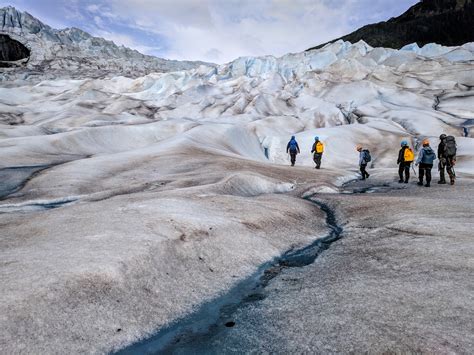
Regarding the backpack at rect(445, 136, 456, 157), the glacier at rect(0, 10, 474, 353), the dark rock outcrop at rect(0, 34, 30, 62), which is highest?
the dark rock outcrop at rect(0, 34, 30, 62)

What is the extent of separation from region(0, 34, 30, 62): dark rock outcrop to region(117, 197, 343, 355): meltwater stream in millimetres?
150261

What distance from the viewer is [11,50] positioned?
134375mm

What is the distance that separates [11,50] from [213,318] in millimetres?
156196

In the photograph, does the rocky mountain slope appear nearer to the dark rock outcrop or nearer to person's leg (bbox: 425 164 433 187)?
the dark rock outcrop

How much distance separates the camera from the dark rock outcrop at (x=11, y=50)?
13162 centimetres

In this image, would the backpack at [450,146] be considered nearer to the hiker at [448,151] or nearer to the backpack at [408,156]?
the hiker at [448,151]

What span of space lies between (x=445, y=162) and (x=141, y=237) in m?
15.8

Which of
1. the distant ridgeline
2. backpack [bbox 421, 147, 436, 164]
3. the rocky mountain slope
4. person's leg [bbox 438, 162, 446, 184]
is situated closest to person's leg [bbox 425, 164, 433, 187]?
backpack [bbox 421, 147, 436, 164]

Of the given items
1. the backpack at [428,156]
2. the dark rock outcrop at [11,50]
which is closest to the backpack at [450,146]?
the backpack at [428,156]

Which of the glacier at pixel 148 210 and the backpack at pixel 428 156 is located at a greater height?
the backpack at pixel 428 156

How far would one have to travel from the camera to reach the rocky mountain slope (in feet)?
431

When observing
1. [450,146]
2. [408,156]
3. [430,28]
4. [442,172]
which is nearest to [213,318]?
[450,146]

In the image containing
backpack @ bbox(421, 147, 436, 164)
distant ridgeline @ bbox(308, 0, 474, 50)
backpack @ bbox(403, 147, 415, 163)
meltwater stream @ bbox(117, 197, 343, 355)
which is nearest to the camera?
meltwater stream @ bbox(117, 197, 343, 355)

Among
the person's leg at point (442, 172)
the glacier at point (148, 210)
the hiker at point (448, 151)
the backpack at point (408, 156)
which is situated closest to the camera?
the glacier at point (148, 210)
